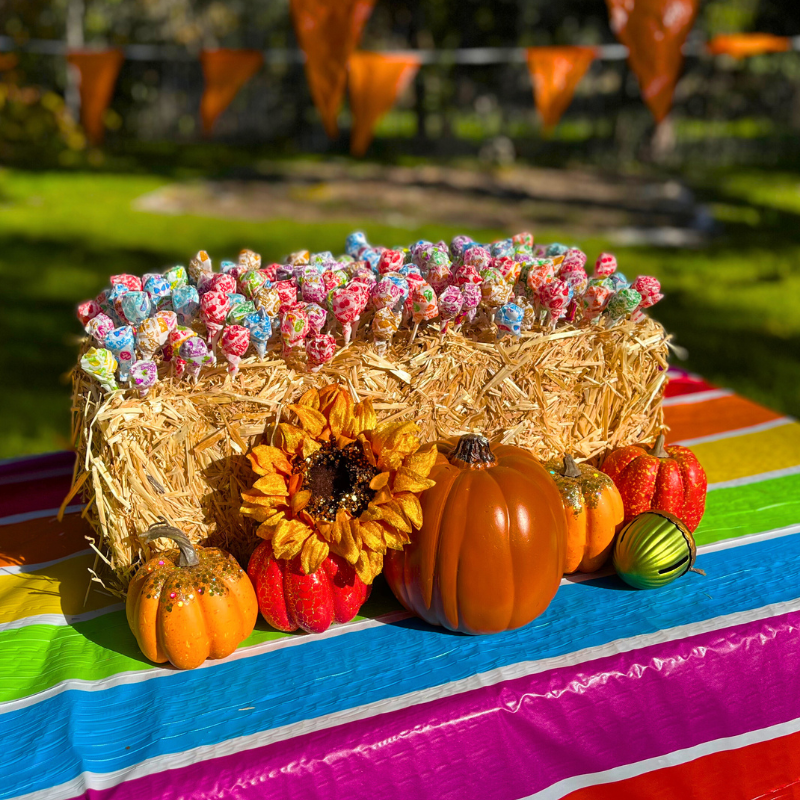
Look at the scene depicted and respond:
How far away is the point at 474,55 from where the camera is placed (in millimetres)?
6043

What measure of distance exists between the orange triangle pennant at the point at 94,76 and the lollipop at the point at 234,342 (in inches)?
184

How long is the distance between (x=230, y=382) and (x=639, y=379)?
3.51ft

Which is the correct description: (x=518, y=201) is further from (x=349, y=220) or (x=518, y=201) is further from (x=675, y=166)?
(x=675, y=166)

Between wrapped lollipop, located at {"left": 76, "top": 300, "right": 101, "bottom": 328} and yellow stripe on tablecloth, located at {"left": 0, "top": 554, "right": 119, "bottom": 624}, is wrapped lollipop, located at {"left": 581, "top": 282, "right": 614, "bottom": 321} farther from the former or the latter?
yellow stripe on tablecloth, located at {"left": 0, "top": 554, "right": 119, "bottom": 624}

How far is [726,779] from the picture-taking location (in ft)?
5.17

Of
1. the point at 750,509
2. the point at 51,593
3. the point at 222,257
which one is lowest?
the point at 222,257

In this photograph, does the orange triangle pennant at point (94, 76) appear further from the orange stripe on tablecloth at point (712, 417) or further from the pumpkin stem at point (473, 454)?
the pumpkin stem at point (473, 454)

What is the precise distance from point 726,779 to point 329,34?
374 centimetres

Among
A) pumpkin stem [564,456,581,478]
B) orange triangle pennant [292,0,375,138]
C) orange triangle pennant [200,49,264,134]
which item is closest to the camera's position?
pumpkin stem [564,456,581,478]

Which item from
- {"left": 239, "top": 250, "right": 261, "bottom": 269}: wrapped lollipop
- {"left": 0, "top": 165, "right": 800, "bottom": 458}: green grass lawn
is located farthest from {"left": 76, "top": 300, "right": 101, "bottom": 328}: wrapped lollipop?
{"left": 0, "top": 165, "right": 800, "bottom": 458}: green grass lawn

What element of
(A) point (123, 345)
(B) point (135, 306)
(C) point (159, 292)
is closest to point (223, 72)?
(C) point (159, 292)

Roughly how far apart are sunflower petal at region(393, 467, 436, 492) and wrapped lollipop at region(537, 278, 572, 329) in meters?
0.56

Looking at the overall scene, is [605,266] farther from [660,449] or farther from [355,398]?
[355,398]

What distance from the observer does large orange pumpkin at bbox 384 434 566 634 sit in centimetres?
158
